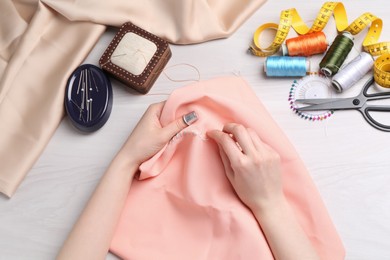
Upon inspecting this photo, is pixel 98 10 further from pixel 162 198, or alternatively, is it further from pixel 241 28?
pixel 162 198

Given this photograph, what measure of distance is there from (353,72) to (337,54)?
0.05 metres

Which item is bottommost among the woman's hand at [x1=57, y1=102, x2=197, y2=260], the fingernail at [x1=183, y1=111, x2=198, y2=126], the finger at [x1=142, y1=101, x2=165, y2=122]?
→ the woman's hand at [x1=57, y1=102, x2=197, y2=260]

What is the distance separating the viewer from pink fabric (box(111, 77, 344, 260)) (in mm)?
881

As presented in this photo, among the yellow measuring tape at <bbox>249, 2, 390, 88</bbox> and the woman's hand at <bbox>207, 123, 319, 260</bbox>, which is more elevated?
the yellow measuring tape at <bbox>249, 2, 390, 88</bbox>

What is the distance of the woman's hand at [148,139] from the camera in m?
0.94

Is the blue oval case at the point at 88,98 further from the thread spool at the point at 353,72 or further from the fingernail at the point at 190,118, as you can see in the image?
the thread spool at the point at 353,72

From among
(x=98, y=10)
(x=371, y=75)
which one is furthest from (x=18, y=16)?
(x=371, y=75)

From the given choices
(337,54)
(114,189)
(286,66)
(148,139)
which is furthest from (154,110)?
(337,54)

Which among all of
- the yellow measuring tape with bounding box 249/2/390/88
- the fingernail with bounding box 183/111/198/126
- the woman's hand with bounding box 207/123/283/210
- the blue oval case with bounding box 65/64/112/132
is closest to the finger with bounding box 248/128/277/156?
the woman's hand with bounding box 207/123/283/210

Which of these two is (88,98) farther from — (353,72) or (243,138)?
(353,72)

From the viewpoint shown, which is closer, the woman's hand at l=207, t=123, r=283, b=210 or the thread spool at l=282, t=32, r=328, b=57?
the woman's hand at l=207, t=123, r=283, b=210

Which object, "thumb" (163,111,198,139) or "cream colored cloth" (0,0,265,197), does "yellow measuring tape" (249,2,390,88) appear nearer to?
"cream colored cloth" (0,0,265,197)

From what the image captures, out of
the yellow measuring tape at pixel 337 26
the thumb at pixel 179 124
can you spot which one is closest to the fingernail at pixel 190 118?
the thumb at pixel 179 124

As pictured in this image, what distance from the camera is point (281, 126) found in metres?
0.99
